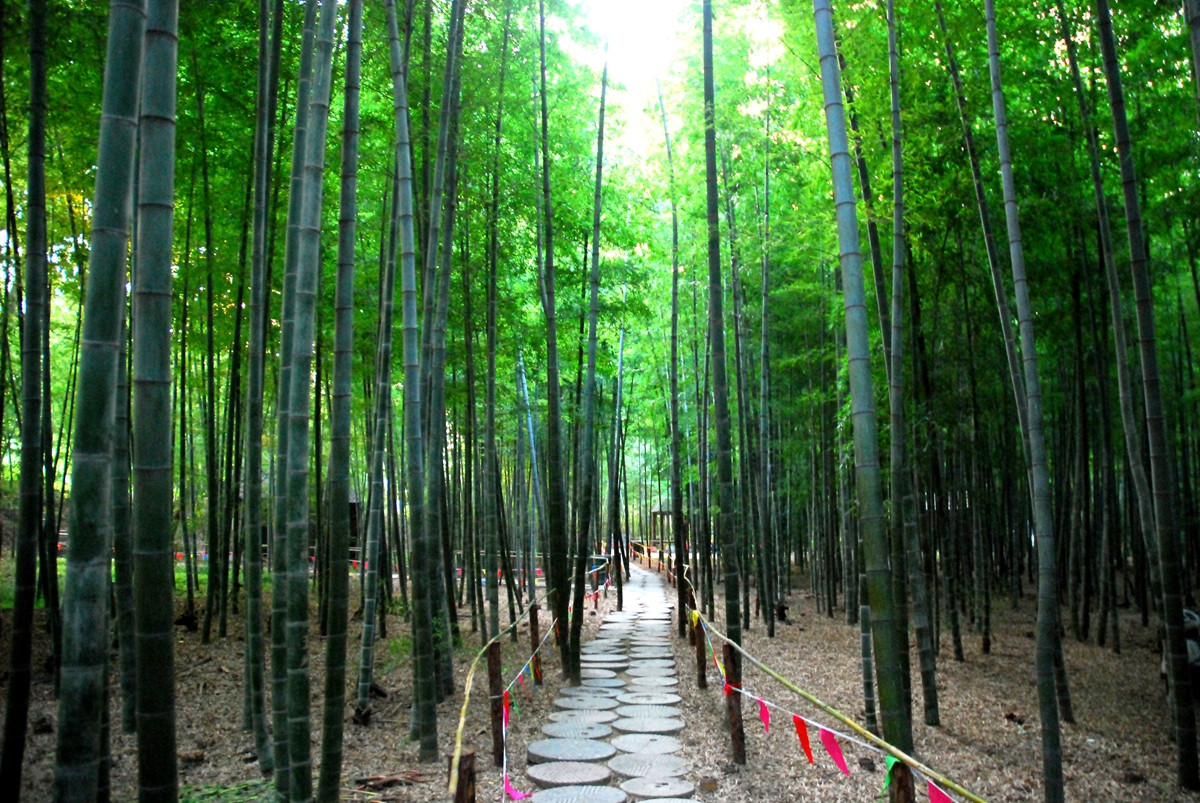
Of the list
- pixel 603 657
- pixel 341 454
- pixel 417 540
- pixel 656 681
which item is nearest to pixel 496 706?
pixel 417 540

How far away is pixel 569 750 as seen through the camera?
3818mm

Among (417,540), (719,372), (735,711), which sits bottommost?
(735,711)

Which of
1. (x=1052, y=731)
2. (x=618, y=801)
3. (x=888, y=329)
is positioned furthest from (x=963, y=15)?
(x=618, y=801)

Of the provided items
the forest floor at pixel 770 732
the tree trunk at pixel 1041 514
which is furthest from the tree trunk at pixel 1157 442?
the tree trunk at pixel 1041 514

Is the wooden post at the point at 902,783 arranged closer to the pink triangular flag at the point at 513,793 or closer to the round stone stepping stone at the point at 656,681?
the pink triangular flag at the point at 513,793

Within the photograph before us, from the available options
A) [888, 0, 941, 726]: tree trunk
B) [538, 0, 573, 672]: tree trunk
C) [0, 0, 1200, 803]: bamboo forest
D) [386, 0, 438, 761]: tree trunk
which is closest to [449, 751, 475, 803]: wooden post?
[0, 0, 1200, 803]: bamboo forest

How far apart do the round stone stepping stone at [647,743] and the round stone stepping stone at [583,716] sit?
0.36m

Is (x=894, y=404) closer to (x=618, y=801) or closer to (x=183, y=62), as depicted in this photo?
(x=618, y=801)

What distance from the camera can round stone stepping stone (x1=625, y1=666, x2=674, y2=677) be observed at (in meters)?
5.72

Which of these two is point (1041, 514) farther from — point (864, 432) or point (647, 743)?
point (647, 743)

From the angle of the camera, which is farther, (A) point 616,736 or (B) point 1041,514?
(A) point 616,736

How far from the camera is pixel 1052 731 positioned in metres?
3.24

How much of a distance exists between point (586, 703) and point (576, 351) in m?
4.78

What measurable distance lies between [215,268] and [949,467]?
6.59m
